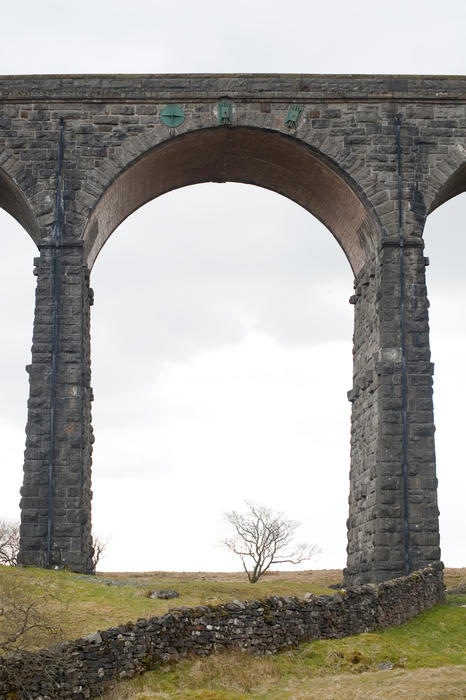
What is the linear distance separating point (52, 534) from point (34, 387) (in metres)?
3.46

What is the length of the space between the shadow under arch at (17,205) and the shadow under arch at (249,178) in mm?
1609

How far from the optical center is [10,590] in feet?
55.4

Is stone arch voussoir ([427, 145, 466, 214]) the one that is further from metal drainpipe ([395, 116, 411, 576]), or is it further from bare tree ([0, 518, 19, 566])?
bare tree ([0, 518, 19, 566])

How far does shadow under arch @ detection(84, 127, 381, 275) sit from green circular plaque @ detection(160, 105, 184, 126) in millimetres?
398

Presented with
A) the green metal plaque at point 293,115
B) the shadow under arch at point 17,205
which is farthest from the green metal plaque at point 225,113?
the shadow under arch at point 17,205

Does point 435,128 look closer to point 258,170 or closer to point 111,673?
point 258,170

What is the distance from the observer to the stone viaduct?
883 inches

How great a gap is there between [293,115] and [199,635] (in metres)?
14.5

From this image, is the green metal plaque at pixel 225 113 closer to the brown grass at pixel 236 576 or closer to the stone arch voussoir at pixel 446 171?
the stone arch voussoir at pixel 446 171

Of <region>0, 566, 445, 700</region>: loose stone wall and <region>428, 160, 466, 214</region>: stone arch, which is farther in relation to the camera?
<region>428, 160, 466, 214</region>: stone arch

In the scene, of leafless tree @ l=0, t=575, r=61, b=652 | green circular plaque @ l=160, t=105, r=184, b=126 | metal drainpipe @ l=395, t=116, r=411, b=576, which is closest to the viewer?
leafless tree @ l=0, t=575, r=61, b=652

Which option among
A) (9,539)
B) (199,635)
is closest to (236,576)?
(9,539)

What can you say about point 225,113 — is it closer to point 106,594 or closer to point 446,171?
point 446,171

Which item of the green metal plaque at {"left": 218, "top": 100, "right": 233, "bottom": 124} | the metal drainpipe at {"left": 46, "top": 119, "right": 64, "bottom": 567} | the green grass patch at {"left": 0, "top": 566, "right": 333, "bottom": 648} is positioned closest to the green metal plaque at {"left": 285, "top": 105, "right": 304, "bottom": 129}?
the green metal plaque at {"left": 218, "top": 100, "right": 233, "bottom": 124}
